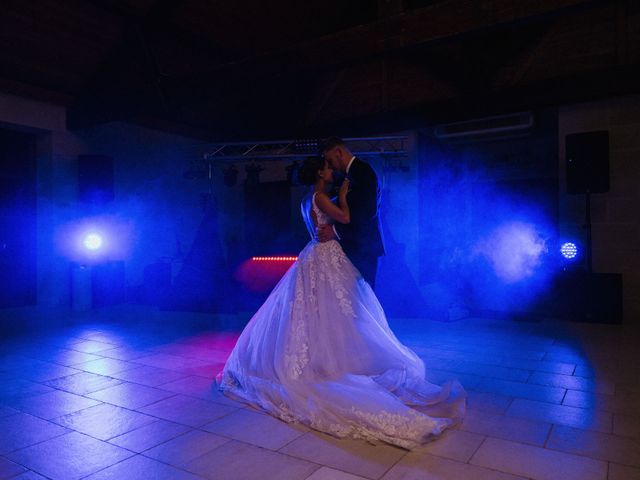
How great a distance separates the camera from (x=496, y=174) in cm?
879

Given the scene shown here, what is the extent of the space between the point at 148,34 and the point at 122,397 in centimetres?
483

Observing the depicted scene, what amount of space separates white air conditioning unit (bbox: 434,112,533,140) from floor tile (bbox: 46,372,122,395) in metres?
6.00

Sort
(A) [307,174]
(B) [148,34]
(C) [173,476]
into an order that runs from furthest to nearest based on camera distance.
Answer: (B) [148,34], (A) [307,174], (C) [173,476]

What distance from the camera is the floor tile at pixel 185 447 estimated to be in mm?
2120

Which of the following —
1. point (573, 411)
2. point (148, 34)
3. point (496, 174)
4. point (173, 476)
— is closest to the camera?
point (173, 476)

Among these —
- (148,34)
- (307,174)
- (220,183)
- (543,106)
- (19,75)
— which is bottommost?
(307,174)

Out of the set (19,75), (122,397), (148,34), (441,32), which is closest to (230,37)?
(148,34)

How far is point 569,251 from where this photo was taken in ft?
19.4

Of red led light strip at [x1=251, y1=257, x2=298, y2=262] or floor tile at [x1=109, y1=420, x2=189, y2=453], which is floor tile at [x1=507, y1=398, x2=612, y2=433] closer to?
floor tile at [x1=109, y1=420, x2=189, y2=453]

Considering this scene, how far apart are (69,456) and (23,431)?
507mm

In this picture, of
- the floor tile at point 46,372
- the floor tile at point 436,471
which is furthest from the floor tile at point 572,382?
the floor tile at point 46,372

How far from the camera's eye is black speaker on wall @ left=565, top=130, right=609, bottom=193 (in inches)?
216

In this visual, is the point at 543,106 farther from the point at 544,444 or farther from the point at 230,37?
the point at 544,444

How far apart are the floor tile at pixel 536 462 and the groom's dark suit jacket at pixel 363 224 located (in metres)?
1.22
